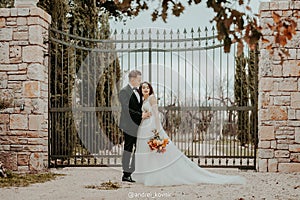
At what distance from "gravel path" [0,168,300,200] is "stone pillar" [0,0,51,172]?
2.72 feet

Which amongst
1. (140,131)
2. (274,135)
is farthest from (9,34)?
(274,135)

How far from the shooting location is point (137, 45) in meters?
8.44

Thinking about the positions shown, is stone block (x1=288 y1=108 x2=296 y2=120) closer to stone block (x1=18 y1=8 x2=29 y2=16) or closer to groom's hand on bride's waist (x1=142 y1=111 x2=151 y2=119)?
groom's hand on bride's waist (x1=142 y1=111 x2=151 y2=119)

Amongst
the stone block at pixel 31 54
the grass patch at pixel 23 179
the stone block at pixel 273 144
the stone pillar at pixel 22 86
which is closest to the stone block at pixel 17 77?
the stone pillar at pixel 22 86

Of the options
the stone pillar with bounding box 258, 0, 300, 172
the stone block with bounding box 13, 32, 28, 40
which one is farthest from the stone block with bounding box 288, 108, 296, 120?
the stone block with bounding box 13, 32, 28, 40

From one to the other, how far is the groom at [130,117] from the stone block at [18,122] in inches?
64.0

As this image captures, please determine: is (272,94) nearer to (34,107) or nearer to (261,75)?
(261,75)

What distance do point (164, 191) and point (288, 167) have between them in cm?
247

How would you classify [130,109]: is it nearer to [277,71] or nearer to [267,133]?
[267,133]

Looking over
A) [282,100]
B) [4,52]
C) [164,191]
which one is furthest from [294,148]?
[4,52]

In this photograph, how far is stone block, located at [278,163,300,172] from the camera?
24.6 ft

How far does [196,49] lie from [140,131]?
2.04 metres

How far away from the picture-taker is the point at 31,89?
7.54m

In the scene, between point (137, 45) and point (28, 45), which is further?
point (137, 45)
